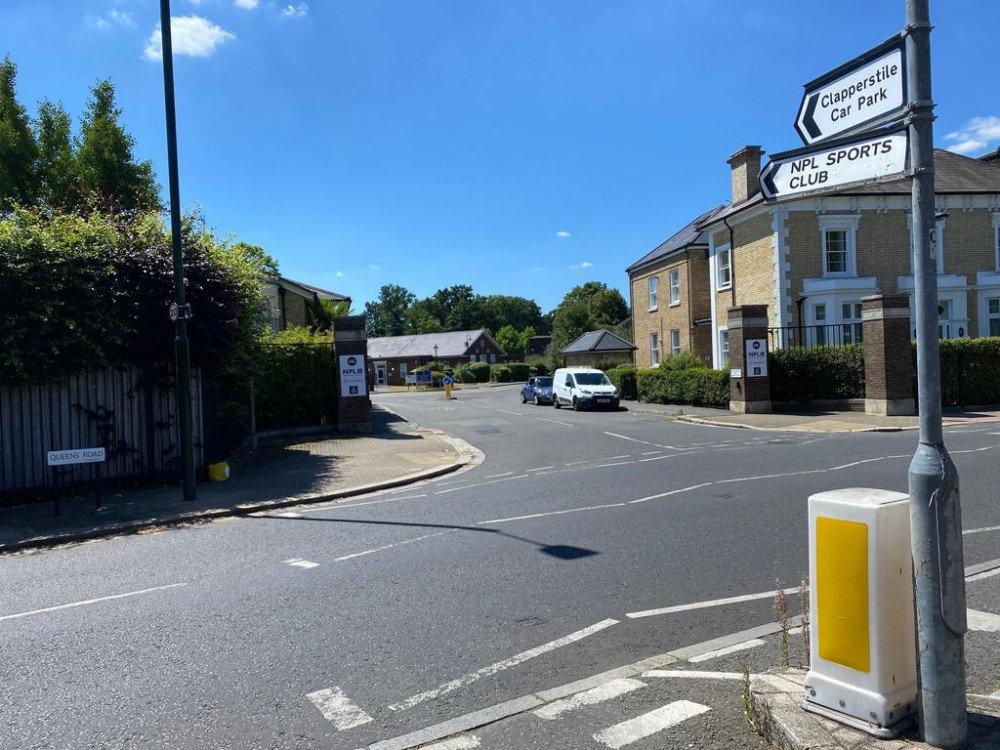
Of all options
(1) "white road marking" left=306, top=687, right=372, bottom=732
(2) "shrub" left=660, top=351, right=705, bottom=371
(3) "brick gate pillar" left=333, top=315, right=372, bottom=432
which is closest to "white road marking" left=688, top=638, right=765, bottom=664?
(1) "white road marking" left=306, top=687, right=372, bottom=732

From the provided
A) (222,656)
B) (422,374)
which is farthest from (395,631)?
(422,374)

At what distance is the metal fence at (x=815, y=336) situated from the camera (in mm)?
25922

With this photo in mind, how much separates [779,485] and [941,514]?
26.1 feet

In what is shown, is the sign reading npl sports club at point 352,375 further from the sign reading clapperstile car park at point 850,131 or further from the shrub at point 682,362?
the sign reading clapperstile car park at point 850,131

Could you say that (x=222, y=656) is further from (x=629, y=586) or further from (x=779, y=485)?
(x=779, y=485)

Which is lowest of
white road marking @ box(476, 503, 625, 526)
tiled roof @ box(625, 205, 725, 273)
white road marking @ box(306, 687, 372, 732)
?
white road marking @ box(306, 687, 372, 732)

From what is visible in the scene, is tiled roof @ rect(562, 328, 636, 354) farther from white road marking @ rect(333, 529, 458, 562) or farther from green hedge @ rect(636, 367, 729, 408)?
white road marking @ rect(333, 529, 458, 562)

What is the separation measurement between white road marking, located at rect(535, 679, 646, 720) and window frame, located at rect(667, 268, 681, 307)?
32.6 metres

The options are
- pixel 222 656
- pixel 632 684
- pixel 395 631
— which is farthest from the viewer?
pixel 395 631

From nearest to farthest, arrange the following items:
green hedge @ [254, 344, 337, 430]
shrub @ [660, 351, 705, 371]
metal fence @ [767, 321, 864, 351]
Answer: green hedge @ [254, 344, 337, 430]
metal fence @ [767, 321, 864, 351]
shrub @ [660, 351, 705, 371]

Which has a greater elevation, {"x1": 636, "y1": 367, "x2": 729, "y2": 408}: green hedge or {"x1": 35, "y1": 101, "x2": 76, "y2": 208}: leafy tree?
{"x1": 35, "y1": 101, "x2": 76, "y2": 208}: leafy tree

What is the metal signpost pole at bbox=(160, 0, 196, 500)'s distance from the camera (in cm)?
1114

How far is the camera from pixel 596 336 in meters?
50.7

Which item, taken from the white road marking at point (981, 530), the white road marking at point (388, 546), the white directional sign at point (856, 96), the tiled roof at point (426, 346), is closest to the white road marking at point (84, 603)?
the white road marking at point (388, 546)
